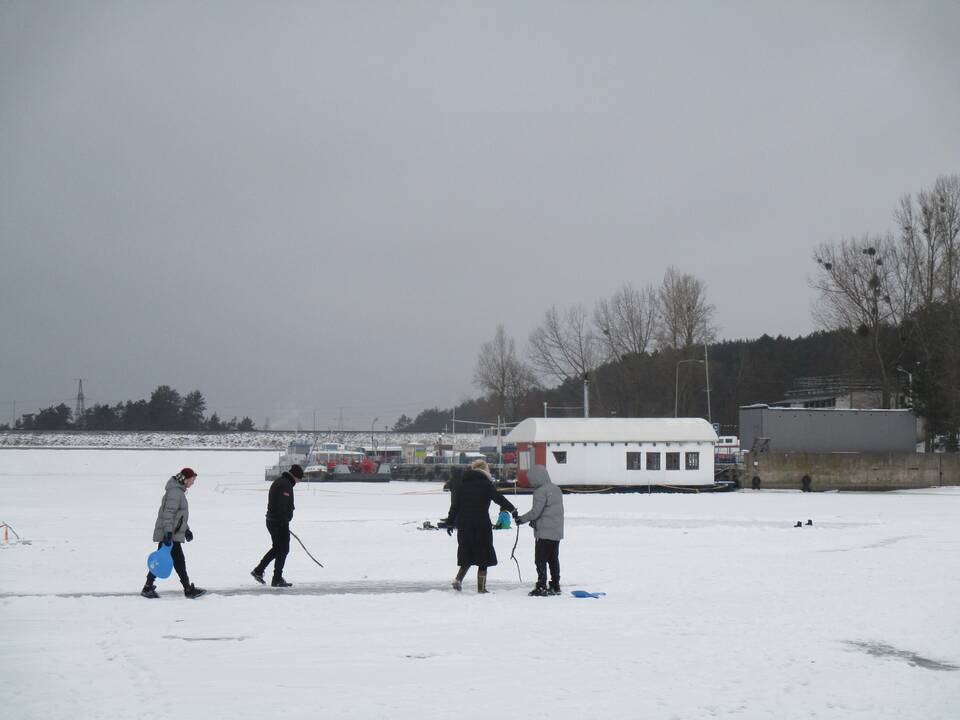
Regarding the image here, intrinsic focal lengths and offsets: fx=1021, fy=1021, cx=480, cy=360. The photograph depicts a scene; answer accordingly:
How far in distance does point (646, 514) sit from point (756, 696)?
2239 centimetres

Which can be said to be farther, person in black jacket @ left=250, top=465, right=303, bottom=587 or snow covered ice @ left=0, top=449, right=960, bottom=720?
person in black jacket @ left=250, top=465, right=303, bottom=587

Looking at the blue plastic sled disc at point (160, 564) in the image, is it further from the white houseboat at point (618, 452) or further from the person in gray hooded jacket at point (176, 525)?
the white houseboat at point (618, 452)

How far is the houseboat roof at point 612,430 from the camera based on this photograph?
48.9 m

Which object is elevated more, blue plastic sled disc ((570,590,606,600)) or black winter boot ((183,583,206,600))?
black winter boot ((183,583,206,600))

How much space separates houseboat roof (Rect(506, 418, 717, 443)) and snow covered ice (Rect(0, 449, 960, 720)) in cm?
2736

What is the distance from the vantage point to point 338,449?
8462cm

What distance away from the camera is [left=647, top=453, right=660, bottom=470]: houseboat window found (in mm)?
49312

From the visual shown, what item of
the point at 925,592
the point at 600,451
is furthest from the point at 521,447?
the point at 925,592

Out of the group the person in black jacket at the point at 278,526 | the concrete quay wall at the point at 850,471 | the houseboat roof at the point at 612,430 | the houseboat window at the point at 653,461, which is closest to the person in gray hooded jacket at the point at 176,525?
the person in black jacket at the point at 278,526

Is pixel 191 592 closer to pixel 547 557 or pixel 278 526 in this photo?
pixel 278 526

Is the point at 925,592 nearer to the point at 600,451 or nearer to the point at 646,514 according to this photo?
the point at 646,514

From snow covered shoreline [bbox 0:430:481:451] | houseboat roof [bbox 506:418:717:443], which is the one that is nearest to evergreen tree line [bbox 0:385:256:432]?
snow covered shoreline [bbox 0:430:481:451]

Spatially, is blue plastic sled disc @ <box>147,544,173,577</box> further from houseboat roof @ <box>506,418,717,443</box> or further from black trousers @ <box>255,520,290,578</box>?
houseboat roof @ <box>506,418,717,443</box>

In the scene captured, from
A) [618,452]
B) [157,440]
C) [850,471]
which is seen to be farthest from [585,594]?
[157,440]
